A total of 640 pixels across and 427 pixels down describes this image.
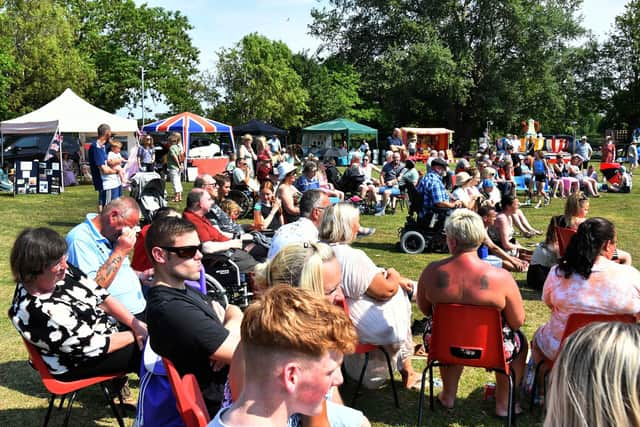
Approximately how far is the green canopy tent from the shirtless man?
26.6 m

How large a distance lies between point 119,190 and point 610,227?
9.36 metres

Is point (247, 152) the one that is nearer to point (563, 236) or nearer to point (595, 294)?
point (563, 236)

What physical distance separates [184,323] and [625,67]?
50496 millimetres

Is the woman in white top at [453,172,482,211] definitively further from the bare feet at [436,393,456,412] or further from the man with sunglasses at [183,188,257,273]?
the bare feet at [436,393,456,412]

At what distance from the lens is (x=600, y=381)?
4.38 feet

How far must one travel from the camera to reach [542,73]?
131 ft

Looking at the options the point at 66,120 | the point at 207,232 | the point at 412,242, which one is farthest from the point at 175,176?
the point at 207,232

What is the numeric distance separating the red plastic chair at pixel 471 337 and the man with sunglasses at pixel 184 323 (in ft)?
4.49

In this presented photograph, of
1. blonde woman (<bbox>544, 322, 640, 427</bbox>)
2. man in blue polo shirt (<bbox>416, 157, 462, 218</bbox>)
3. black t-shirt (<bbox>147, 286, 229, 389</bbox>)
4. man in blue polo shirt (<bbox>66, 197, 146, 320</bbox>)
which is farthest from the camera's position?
man in blue polo shirt (<bbox>416, 157, 462, 218</bbox>)

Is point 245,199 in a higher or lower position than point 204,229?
lower

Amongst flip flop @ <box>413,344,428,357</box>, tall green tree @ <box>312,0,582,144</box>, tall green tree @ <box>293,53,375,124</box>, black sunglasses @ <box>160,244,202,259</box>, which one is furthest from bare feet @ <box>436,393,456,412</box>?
tall green tree @ <box>293,53,375,124</box>

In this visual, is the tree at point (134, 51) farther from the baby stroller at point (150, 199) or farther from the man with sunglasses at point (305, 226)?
the man with sunglasses at point (305, 226)

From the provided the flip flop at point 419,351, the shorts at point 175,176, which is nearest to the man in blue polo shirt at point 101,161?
the shorts at point 175,176

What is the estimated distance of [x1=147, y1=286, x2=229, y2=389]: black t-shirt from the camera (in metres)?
2.61
